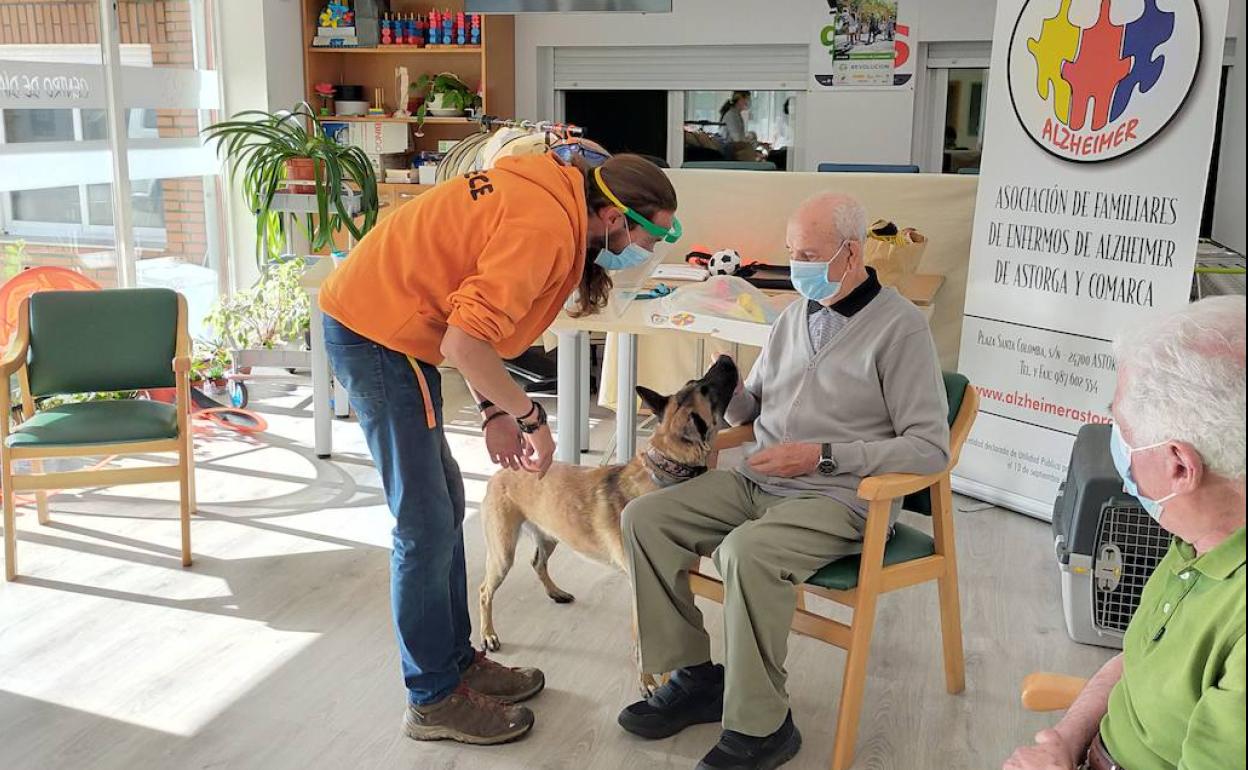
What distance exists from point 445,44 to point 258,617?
4469 millimetres

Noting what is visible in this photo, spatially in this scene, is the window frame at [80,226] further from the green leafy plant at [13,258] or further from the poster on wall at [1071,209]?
the poster on wall at [1071,209]

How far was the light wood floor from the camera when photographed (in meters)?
2.41

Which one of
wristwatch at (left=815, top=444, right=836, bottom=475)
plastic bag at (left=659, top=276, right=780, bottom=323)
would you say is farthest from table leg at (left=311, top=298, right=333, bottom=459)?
wristwatch at (left=815, top=444, right=836, bottom=475)

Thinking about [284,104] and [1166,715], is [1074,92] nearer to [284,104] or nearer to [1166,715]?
[1166,715]

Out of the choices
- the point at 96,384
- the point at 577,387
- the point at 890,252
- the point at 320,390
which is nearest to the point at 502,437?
the point at 577,387

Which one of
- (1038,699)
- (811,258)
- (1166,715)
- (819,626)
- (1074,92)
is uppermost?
(1074,92)

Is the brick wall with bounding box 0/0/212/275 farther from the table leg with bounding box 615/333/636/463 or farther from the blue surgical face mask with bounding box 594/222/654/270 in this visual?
the blue surgical face mask with bounding box 594/222/654/270

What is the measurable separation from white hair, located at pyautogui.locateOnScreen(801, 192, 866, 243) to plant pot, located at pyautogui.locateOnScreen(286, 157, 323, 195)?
9.83ft

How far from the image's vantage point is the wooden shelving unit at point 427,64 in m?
6.64

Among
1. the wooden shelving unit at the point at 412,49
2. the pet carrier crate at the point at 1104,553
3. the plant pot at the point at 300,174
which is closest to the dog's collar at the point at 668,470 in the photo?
the pet carrier crate at the point at 1104,553

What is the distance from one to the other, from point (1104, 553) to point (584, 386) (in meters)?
2.07

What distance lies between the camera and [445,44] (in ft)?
21.9

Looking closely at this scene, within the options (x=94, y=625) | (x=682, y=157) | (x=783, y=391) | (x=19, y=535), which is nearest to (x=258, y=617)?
(x=94, y=625)

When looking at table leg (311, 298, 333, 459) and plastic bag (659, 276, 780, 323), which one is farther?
table leg (311, 298, 333, 459)
